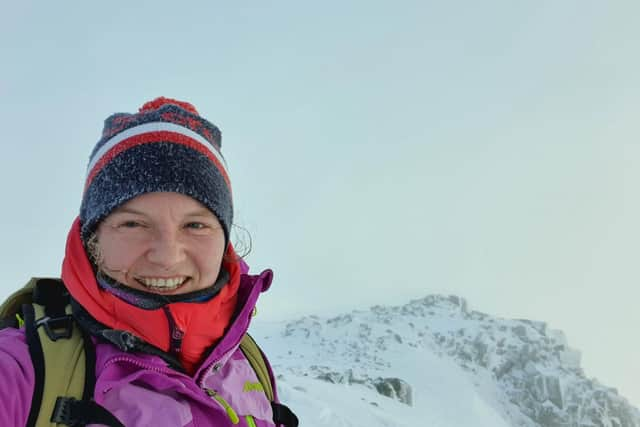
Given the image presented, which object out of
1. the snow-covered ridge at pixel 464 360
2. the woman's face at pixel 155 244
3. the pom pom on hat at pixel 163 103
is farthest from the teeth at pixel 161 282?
the snow-covered ridge at pixel 464 360

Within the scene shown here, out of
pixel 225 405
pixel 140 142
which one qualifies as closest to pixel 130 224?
pixel 140 142

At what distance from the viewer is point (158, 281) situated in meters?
1.93

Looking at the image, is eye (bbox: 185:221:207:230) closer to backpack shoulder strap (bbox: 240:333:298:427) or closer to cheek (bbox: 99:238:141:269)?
cheek (bbox: 99:238:141:269)

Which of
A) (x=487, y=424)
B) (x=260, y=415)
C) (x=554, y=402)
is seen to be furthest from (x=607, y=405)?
(x=260, y=415)

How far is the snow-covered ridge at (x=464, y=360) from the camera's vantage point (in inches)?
1823

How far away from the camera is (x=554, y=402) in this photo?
2329 inches

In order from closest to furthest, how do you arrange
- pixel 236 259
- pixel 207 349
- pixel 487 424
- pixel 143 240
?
pixel 143 240
pixel 207 349
pixel 236 259
pixel 487 424

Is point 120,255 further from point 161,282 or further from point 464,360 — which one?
point 464,360

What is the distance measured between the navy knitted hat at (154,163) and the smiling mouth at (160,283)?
0.96 feet

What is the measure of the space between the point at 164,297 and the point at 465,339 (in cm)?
7446

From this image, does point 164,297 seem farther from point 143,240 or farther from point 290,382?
point 290,382

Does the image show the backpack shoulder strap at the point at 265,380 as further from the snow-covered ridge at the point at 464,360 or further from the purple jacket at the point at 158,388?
the snow-covered ridge at the point at 464,360

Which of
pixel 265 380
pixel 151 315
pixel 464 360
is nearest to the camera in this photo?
pixel 151 315

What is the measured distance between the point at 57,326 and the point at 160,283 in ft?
1.25
